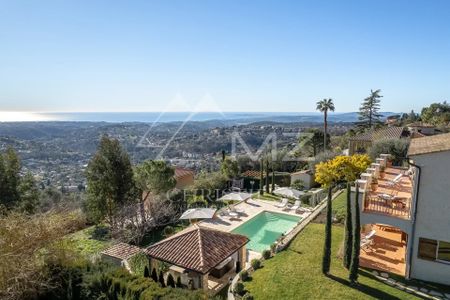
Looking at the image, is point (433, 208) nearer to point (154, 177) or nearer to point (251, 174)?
point (154, 177)

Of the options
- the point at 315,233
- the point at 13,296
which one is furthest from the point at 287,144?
the point at 13,296

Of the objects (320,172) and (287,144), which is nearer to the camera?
(320,172)

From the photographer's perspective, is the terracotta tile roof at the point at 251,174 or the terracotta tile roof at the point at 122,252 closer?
the terracotta tile roof at the point at 122,252

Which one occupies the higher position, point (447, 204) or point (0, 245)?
point (447, 204)

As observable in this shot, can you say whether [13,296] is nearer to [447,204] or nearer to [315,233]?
[315,233]

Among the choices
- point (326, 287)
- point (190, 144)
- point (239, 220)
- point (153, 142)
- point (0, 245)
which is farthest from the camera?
point (190, 144)

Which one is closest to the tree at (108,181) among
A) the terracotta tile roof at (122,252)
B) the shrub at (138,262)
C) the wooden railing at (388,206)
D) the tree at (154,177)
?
the tree at (154,177)

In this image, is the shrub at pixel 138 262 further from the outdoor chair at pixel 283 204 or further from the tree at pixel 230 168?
the tree at pixel 230 168

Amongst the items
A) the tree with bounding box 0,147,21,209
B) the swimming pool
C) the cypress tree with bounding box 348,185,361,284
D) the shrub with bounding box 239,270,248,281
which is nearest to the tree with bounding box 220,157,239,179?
the swimming pool
